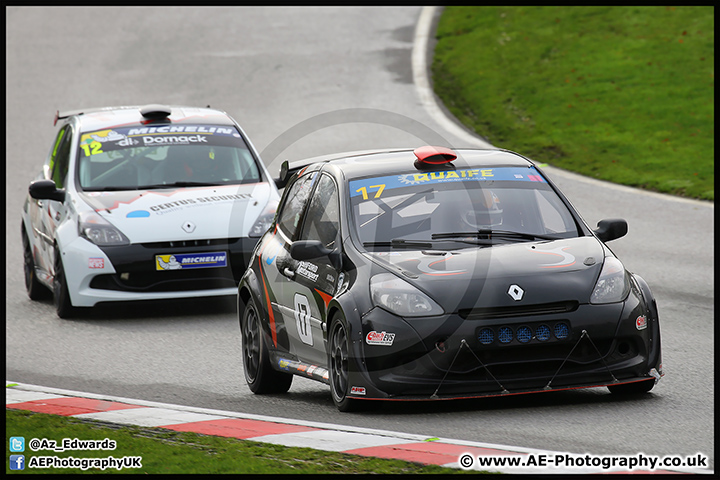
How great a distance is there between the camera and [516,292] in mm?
6684

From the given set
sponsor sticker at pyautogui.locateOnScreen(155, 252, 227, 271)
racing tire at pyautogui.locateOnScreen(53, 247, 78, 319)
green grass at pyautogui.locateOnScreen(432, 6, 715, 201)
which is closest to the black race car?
sponsor sticker at pyautogui.locateOnScreen(155, 252, 227, 271)

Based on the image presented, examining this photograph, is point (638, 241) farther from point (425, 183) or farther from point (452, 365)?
point (452, 365)

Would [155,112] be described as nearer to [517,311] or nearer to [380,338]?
[380,338]

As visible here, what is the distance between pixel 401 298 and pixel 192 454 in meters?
1.63

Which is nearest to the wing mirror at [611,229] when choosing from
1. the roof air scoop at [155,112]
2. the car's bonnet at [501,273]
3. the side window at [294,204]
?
the car's bonnet at [501,273]

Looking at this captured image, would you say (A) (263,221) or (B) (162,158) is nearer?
(A) (263,221)

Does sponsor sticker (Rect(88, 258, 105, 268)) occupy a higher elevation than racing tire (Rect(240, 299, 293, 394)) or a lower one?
lower

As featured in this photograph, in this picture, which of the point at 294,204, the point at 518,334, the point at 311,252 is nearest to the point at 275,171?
the point at 294,204

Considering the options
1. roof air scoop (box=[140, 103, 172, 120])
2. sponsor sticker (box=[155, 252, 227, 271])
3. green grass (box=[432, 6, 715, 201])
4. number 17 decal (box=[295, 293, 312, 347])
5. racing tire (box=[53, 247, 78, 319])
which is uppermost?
number 17 decal (box=[295, 293, 312, 347])

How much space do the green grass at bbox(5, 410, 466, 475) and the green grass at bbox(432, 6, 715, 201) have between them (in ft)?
40.0

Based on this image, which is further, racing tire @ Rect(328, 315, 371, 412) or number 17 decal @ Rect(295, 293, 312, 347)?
number 17 decal @ Rect(295, 293, 312, 347)

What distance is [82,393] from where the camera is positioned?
7.97 meters

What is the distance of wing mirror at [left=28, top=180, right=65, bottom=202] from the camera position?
11.6m

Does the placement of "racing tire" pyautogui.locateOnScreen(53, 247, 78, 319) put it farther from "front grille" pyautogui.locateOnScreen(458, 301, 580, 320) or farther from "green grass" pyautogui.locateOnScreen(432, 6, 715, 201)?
"green grass" pyautogui.locateOnScreen(432, 6, 715, 201)
